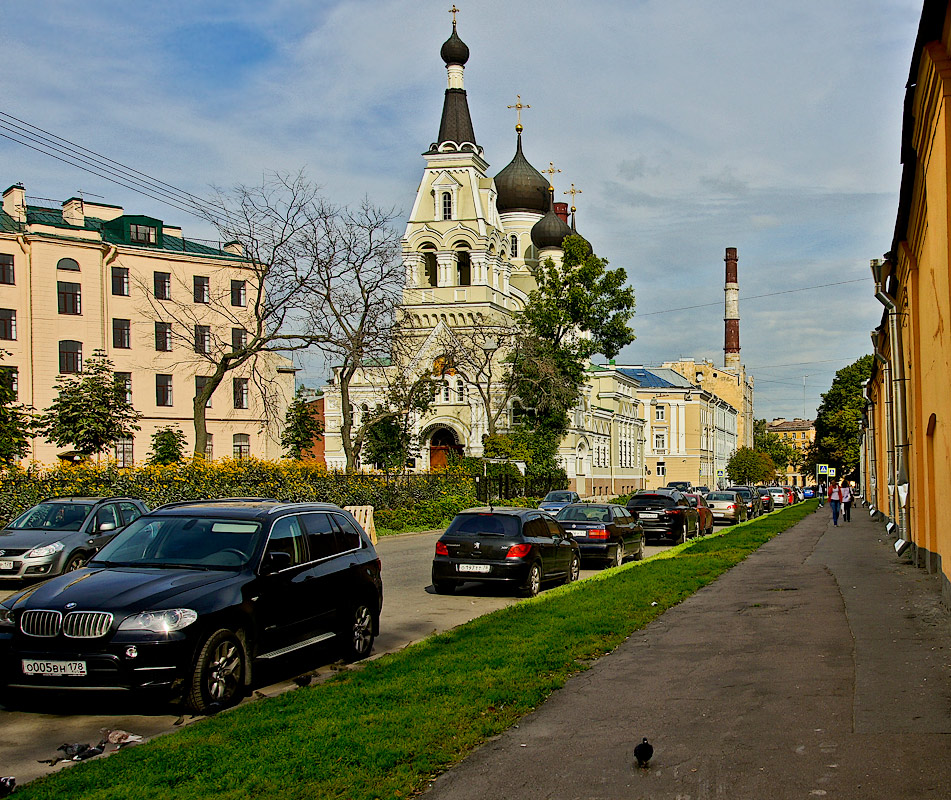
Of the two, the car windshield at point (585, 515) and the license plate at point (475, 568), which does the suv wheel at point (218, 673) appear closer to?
the license plate at point (475, 568)

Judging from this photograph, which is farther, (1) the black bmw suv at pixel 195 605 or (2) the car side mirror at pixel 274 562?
(2) the car side mirror at pixel 274 562

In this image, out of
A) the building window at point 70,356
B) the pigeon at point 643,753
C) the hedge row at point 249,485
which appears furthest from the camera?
the building window at point 70,356

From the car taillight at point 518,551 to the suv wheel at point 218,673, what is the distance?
27.5 feet

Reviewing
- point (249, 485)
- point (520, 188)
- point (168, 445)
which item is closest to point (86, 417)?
point (168, 445)

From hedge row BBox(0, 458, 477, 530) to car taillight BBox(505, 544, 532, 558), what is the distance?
12.9 ft

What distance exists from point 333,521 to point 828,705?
17.7 feet

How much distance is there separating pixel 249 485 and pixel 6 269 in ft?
91.4

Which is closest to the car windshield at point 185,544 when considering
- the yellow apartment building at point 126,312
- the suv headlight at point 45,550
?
the suv headlight at point 45,550

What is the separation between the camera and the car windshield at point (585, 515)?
22.9 meters

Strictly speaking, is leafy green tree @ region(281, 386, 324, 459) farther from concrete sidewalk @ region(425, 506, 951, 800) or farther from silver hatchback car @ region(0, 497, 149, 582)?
concrete sidewalk @ region(425, 506, 951, 800)

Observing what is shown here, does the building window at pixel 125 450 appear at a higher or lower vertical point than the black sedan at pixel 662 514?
higher

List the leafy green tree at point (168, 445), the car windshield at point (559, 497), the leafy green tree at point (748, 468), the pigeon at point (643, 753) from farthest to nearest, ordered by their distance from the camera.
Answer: the leafy green tree at point (748, 468), the car windshield at point (559, 497), the leafy green tree at point (168, 445), the pigeon at point (643, 753)

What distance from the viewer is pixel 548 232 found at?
274 feet

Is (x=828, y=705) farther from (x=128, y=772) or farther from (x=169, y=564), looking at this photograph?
(x=169, y=564)
